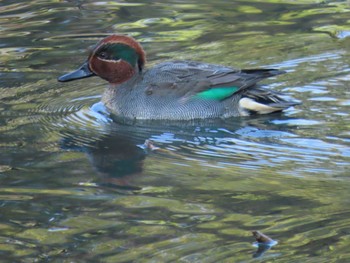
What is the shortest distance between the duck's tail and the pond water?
0.12 metres

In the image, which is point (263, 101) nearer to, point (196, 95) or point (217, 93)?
point (217, 93)

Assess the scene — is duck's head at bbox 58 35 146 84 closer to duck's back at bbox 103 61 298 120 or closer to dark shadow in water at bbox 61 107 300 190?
duck's back at bbox 103 61 298 120

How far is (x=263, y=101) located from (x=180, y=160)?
5.95 feet

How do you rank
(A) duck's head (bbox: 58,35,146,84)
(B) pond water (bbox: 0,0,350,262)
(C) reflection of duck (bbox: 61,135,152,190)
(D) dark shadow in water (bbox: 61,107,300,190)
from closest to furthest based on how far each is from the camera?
1. (B) pond water (bbox: 0,0,350,262)
2. (C) reflection of duck (bbox: 61,135,152,190)
3. (D) dark shadow in water (bbox: 61,107,300,190)
4. (A) duck's head (bbox: 58,35,146,84)

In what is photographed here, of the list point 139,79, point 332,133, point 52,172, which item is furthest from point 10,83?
point 332,133

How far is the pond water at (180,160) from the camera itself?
6332 mm

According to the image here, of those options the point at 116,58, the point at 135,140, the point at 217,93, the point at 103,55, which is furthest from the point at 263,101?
the point at 103,55

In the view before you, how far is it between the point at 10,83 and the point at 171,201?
444 centimetres

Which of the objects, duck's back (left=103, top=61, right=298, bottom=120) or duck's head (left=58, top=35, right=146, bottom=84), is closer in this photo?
duck's back (left=103, top=61, right=298, bottom=120)

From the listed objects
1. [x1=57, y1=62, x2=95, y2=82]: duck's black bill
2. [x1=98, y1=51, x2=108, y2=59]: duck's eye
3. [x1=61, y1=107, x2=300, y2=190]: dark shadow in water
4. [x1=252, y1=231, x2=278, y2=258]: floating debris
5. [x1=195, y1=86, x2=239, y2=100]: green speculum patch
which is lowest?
[x1=61, y1=107, x2=300, y2=190]: dark shadow in water

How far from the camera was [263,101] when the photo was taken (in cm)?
973

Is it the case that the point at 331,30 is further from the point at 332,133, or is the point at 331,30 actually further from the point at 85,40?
the point at 332,133

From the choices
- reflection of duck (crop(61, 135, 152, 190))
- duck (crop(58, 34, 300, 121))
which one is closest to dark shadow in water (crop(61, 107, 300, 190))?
reflection of duck (crop(61, 135, 152, 190))

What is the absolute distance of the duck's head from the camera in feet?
33.5
